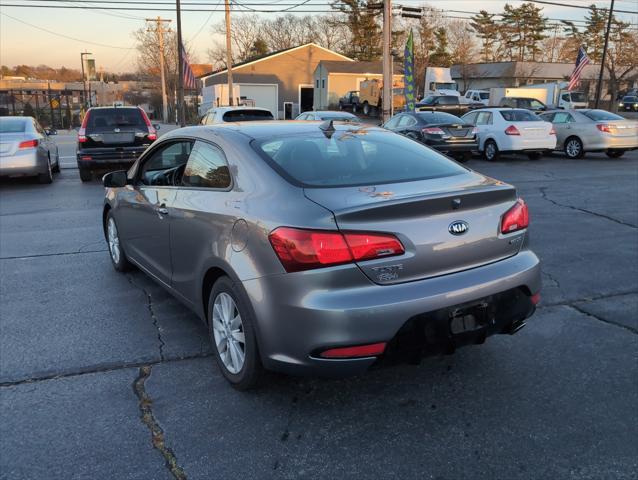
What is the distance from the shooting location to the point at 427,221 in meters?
2.98

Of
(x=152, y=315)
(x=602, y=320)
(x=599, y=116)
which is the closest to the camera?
(x=602, y=320)

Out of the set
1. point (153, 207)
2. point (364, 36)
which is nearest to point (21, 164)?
point (153, 207)

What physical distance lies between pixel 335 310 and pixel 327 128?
5.81 feet

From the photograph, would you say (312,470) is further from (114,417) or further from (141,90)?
(141,90)

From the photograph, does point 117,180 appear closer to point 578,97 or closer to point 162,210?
point 162,210

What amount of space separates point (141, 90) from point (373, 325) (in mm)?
86867

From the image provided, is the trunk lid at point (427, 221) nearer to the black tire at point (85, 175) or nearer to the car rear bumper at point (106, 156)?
the car rear bumper at point (106, 156)

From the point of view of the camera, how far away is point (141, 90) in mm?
82438

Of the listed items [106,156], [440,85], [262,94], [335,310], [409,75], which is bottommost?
[106,156]

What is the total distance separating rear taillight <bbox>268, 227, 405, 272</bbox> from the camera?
9.21 ft

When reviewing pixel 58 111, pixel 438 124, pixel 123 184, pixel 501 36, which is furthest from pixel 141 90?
pixel 123 184

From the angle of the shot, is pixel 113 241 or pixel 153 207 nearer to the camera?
pixel 153 207

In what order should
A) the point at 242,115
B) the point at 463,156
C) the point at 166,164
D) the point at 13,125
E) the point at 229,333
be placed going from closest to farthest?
1. the point at 229,333
2. the point at 166,164
3. the point at 13,125
4. the point at 242,115
5. the point at 463,156

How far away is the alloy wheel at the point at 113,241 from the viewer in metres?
5.72
